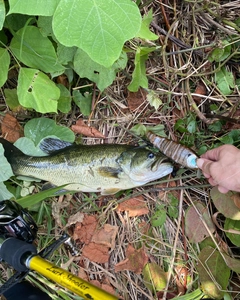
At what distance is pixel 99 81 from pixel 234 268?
62.7 inches

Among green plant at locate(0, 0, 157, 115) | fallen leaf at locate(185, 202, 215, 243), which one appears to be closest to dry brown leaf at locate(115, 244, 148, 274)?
fallen leaf at locate(185, 202, 215, 243)

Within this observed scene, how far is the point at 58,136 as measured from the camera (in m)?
2.77

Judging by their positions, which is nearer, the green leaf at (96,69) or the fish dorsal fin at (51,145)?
the green leaf at (96,69)

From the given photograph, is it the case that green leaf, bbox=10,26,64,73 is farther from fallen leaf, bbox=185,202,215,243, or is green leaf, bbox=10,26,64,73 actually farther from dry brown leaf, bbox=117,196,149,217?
fallen leaf, bbox=185,202,215,243

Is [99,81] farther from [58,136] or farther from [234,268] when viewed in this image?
[234,268]

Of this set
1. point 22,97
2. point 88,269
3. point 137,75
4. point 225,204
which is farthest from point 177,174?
point 22,97

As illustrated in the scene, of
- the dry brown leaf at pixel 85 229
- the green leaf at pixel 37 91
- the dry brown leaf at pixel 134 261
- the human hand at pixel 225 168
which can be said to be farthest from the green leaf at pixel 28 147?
the human hand at pixel 225 168

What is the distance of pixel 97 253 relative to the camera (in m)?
2.81

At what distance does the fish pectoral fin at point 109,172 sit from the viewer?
8.74 ft

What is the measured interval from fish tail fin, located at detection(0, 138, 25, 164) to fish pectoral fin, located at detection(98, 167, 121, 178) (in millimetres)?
589

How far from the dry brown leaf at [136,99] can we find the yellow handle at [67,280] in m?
1.33

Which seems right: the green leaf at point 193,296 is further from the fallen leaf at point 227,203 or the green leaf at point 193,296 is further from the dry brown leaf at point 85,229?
the dry brown leaf at point 85,229

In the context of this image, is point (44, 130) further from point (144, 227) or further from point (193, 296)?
point (193, 296)

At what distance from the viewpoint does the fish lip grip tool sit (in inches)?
74.5
